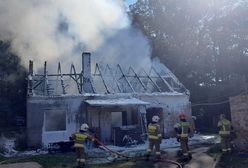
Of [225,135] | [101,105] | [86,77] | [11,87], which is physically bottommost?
[225,135]

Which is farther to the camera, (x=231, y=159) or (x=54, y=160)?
(x=54, y=160)

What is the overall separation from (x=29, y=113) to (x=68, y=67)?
28.4 ft

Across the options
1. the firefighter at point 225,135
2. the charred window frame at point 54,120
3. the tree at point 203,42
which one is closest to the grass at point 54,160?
the charred window frame at point 54,120

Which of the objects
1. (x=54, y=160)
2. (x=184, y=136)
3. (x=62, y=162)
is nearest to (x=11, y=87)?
(x=54, y=160)

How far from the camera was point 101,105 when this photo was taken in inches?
709

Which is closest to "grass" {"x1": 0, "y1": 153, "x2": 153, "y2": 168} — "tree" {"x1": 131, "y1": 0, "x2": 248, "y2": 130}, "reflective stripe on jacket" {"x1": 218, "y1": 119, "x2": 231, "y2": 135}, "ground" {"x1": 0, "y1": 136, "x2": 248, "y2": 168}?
"ground" {"x1": 0, "y1": 136, "x2": 248, "y2": 168}

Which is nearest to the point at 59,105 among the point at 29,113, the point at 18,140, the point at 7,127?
the point at 29,113

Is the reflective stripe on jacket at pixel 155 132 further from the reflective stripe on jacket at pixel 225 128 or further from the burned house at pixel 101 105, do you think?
the burned house at pixel 101 105

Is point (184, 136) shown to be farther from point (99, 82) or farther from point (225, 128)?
point (99, 82)

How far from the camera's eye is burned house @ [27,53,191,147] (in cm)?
1792

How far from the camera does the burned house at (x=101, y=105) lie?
17.9 metres

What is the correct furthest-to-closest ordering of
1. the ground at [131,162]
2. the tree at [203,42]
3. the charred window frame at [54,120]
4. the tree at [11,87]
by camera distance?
the tree at [203,42] → the tree at [11,87] → the charred window frame at [54,120] → the ground at [131,162]

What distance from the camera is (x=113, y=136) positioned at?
60.8ft

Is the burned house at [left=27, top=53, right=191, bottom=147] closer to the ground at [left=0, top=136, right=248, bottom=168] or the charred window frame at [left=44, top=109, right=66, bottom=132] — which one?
the charred window frame at [left=44, top=109, right=66, bottom=132]
